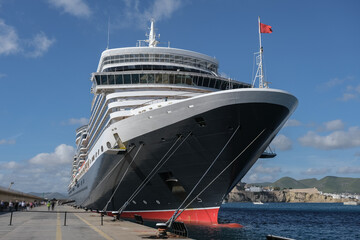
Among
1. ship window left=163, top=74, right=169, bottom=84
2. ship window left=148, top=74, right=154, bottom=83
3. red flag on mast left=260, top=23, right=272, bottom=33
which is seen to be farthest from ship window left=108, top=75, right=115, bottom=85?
red flag on mast left=260, top=23, right=272, bottom=33

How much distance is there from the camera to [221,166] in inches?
775

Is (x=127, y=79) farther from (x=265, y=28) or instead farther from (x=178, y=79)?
(x=265, y=28)

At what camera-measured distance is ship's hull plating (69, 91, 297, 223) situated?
58.9ft

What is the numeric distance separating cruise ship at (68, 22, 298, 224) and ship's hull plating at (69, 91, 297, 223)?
5 centimetres

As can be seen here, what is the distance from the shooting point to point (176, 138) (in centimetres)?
1920

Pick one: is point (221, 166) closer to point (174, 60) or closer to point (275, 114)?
point (275, 114)

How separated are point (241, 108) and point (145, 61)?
13248 millimetres

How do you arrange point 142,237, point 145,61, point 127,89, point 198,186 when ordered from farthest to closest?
point 145,61, point 127,89, point 198,186, point 142,237

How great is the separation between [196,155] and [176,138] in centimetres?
142

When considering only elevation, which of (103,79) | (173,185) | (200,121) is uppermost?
(103,79)

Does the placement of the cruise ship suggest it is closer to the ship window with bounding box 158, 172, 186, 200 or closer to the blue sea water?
the ship window with bounding box 158, 172, 186, 200

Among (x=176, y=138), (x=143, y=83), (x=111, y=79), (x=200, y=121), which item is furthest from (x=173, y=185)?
(x=111, y=79)

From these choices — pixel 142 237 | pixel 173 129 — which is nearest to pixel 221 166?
pixel 173 129

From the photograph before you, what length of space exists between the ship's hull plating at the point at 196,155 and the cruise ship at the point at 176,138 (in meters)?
0.05
